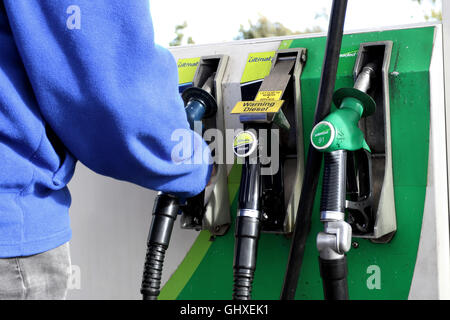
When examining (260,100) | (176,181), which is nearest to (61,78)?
(176,181)

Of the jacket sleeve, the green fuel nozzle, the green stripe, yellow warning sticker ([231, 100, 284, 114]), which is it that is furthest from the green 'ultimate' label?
the green stripe

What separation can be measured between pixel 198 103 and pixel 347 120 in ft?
1.52

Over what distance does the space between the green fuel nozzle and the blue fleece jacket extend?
16.5 inches

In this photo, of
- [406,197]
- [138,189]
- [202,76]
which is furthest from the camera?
[138,189]

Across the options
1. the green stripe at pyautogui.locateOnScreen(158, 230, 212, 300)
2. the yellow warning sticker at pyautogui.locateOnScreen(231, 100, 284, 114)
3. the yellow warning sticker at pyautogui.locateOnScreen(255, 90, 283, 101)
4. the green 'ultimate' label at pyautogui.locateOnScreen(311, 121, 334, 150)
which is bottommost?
the green stripe at pyautogui.locateOnScreen(158, 230, 212, 300)

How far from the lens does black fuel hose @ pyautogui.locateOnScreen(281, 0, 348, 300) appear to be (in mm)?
1315

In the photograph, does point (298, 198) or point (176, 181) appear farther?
point (298, 198)

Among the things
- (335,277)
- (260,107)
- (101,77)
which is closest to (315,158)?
(260,107)

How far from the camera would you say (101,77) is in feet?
3.22

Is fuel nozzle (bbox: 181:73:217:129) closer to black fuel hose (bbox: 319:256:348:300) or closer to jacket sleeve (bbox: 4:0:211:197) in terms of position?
jacket sleeve (bbox: 4:0:211:197)

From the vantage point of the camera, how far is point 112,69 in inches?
39.3

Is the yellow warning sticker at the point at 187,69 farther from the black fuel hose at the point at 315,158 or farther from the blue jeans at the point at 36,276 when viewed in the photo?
the blue jeans at the point at 36,276
